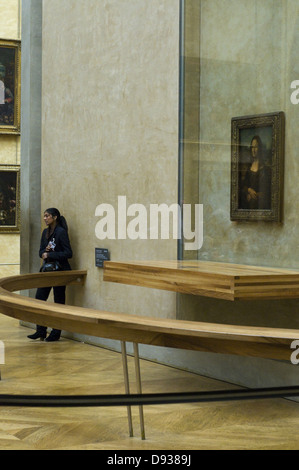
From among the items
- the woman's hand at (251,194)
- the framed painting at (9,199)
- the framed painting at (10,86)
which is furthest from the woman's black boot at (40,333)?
the framed painting at (10,86)

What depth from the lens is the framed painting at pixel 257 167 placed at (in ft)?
19.2

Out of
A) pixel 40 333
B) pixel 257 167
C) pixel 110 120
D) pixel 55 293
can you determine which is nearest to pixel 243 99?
pixel 257 167

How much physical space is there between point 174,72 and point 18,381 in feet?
11.1

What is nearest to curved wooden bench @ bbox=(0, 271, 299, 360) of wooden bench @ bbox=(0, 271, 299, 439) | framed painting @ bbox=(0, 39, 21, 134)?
wooden bench @ bbox=(0, 271, 299, 439)

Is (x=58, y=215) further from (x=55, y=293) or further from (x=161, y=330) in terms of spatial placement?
(x=161, y=330)

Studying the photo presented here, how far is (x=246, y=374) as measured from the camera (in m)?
7.03

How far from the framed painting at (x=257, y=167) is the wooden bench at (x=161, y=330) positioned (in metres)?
2.21

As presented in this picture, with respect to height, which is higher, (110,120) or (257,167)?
(110,120)

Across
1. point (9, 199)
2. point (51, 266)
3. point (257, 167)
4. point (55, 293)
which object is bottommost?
point (55, 293)

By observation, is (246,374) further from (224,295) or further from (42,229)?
(42,229)

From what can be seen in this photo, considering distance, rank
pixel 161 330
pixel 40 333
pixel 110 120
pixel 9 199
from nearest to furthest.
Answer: pixel 161 330 → pixel 110 120 → pixel 40 333 → pixel 9 199

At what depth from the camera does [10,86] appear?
16.2m

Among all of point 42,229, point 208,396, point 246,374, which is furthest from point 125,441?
point 42,229

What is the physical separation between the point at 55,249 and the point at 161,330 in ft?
15.0
